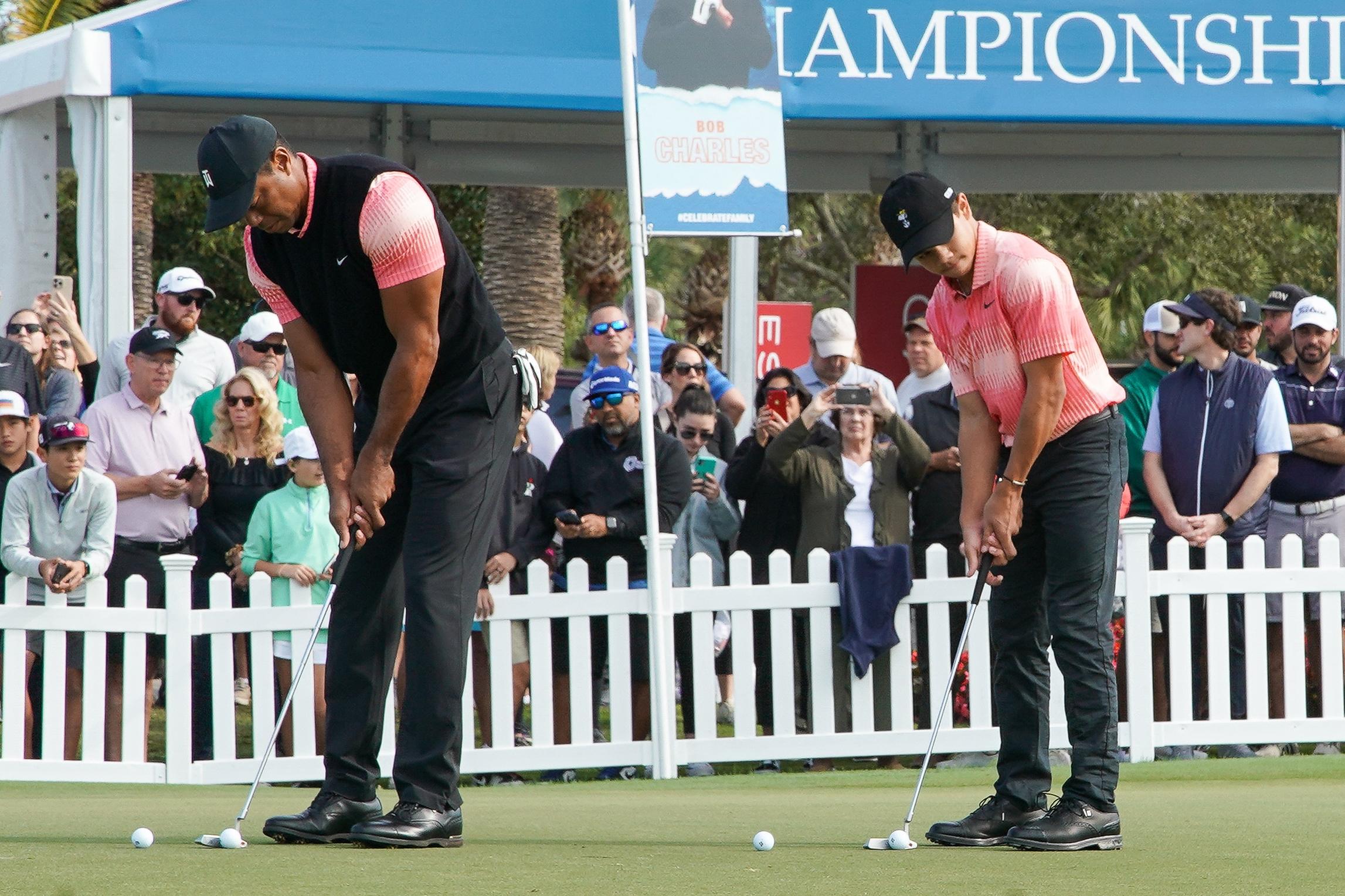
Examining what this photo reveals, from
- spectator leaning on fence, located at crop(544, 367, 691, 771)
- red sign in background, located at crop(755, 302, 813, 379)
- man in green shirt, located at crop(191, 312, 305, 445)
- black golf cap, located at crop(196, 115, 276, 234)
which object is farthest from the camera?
red sign in background, located at crop(755, 302, 813, 379)

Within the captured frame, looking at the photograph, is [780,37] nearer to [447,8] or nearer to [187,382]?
[447,8]

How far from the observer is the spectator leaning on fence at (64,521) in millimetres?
8062

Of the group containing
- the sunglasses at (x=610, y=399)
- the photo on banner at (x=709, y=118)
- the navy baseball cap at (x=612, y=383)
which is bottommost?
the sunglasses at (x=610, y=399)

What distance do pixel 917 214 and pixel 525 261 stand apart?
Result: 53.1ft

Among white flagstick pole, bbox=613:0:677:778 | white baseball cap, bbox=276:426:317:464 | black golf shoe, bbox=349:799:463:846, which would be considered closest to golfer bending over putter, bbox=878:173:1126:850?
black golf shoe, bbox=349:799:463:846

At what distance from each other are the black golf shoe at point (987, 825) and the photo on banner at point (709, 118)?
3.64 m

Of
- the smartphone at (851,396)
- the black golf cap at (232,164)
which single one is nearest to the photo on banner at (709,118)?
the smartphone at (851,396)

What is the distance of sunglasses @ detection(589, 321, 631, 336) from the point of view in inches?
407

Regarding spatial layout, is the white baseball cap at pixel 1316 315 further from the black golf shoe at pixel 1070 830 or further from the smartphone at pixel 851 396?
the black golf shoe at pixel 1070 830

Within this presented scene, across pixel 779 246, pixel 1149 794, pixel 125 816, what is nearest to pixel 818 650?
pixel 1149 794

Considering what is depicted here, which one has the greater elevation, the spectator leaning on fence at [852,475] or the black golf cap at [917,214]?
the black golf cap at [917,214]

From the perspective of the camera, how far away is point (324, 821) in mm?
4488

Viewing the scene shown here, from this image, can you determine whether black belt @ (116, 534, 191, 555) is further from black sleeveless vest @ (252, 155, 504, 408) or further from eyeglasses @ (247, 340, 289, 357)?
black sleeveless vest @ (252, 155, 504, 408)

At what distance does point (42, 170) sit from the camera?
9953 millimetres
